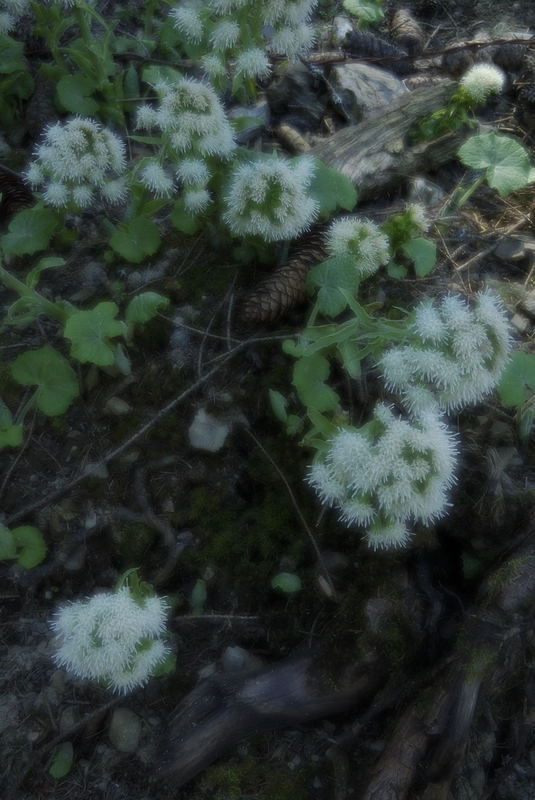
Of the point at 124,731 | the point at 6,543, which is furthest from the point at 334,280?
→ the point at 124,731

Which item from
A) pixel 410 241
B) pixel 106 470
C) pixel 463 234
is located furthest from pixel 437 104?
pixel 106 470

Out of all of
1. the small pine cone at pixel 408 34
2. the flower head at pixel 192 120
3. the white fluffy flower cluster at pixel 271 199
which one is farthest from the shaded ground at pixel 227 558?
the small pine cone at pixel 408 34

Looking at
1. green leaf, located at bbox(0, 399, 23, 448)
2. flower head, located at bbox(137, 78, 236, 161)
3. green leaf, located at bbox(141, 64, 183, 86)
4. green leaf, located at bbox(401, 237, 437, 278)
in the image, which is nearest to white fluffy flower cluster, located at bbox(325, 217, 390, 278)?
green leaf, located at bbox(401, 237, 437, 278)

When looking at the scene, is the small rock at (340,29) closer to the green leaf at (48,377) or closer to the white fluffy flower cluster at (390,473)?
the green leaf at (48,377)

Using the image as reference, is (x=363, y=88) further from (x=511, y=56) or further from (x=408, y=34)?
(x=511, y=56)

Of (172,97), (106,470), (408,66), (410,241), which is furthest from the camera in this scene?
(408,66)

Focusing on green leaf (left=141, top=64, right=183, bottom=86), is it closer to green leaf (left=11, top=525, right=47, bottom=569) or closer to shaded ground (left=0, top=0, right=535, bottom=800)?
shaded ground (left=0, top=0, right=535, bottom=800)

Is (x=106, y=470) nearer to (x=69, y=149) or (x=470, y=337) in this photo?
Result: (x=69, y=149)
